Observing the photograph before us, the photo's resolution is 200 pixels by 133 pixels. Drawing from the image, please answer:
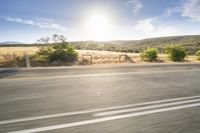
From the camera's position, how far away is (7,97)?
6.47 m

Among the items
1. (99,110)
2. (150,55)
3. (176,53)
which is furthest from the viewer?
(176,53)

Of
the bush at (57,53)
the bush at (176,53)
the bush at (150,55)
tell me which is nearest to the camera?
the bush at (57,53)

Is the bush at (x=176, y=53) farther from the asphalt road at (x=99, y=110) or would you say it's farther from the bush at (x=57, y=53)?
the asphalt road at (x=99, y=110)

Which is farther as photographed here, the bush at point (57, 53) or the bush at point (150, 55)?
the bush at point (150, 55)

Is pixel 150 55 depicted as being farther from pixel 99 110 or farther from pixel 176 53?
pixel 99 110

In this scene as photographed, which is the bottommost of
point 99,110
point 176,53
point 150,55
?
point 150,55

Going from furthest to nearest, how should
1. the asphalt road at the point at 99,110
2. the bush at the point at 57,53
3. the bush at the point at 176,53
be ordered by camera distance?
the bush at the point at 176,53 → the bush at the point at 57,53 → the asphalt road at the point at 99,110

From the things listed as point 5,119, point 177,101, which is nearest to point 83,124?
point 5,119

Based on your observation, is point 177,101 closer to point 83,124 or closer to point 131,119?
point 131,119

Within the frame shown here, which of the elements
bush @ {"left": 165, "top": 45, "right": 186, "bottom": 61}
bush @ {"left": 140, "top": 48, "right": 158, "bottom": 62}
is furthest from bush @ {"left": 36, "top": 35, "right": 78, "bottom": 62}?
bush @ {"left": 165, "top": 45, "right": 186, "bottom": 61}

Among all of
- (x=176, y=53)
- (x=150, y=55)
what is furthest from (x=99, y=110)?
(x=176, y=53)

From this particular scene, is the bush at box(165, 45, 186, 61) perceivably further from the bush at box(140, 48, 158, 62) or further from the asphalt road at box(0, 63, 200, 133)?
the asphalt road at box(0, 63, 200, 133)

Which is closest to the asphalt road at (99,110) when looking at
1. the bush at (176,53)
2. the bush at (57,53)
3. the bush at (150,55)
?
the bush at (57,53)

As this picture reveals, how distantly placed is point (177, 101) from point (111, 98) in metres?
1.98
